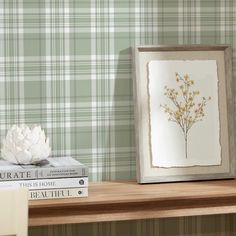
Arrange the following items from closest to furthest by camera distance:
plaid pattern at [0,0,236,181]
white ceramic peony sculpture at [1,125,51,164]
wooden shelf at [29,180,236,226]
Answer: wooden shelf at [29,180,236,226] < white ceramic peony sculpture at [1,125,51,164] < plaid pattern at [0,0,236,181]

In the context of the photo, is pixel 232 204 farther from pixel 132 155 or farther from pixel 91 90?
pixel 91 90

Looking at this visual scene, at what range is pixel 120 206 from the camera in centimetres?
189

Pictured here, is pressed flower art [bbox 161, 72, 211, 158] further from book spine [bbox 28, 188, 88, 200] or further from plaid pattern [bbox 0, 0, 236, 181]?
book spine [bbox 28, 188, 88, 200]

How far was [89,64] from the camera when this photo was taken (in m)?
2.16

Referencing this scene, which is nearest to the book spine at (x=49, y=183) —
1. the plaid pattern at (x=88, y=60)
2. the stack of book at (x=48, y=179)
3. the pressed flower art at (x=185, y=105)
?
the stack of book at (x=48, y=179)

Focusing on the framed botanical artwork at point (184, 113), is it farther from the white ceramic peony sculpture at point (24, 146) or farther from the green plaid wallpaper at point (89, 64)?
the white ceramic peony sculpture at point (24, 146)

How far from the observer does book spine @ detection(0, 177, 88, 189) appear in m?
1.87

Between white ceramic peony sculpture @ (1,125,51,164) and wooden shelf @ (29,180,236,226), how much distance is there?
6.2 inches

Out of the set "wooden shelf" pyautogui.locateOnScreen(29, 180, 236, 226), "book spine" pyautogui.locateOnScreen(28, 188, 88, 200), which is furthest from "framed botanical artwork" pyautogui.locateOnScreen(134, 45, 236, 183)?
"book spine" pyautogui.locateOnScreen(28, 188, 88, 200)

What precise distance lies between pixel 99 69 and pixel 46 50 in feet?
0.63

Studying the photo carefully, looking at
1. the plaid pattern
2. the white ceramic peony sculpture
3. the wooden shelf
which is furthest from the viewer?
the plaid pattern

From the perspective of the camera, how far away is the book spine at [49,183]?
6.14 feet

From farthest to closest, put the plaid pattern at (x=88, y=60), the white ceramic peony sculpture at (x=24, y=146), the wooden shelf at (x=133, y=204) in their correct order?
the plaid pattern at (x=88, y=60) < the white ceramic peony sculpture at (x=24, y=146) < the wooden shelf at (x=133, y=204)

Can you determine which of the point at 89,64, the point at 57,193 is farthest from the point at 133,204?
the point at 89,64
